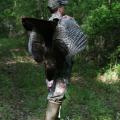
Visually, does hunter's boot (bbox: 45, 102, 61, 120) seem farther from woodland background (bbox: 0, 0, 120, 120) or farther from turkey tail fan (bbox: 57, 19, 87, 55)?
woodland background (bbox: 0, 0, 120, 120)

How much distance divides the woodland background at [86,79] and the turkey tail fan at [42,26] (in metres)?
3.96

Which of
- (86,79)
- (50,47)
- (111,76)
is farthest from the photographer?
(86,79)

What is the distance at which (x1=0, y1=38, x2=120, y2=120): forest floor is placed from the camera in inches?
376

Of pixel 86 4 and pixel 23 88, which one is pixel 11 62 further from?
pixel 23 88

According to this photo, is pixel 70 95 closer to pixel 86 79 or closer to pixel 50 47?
A: pixel 86 79

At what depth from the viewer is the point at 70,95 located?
11.7 m

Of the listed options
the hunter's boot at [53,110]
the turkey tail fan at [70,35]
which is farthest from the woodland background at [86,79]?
the turkey tail fan at [70,35]

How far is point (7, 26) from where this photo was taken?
42.9 metres

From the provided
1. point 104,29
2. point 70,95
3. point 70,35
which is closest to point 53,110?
point 70,35

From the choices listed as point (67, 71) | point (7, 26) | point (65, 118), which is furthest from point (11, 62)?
point (7, 26)

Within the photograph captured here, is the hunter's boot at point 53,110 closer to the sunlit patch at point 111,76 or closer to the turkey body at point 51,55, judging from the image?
the turkey body at point 51,55

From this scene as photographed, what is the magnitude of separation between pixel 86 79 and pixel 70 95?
3356 millimetres

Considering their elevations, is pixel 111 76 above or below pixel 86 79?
above

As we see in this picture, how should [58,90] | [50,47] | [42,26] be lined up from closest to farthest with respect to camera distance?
[42,26]
[50,47]
[58,90]
